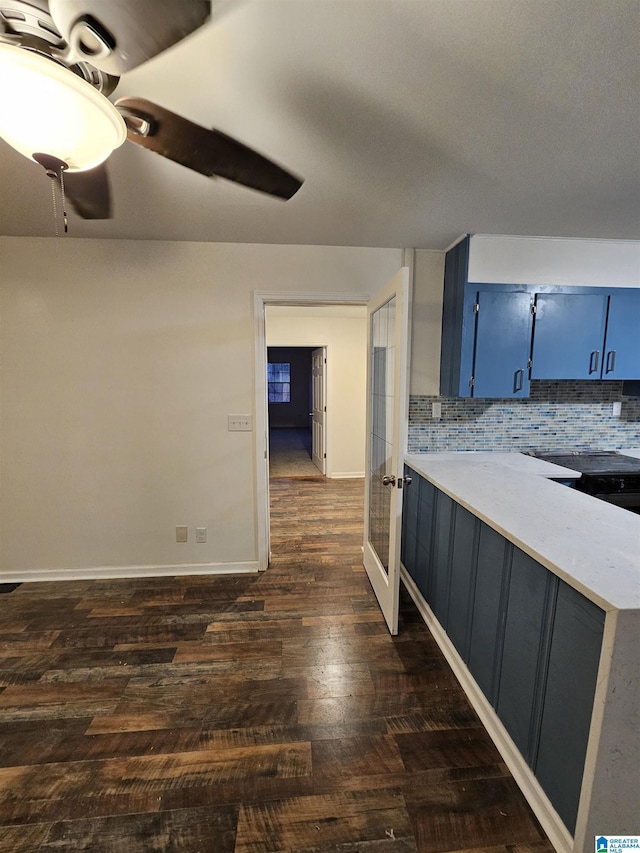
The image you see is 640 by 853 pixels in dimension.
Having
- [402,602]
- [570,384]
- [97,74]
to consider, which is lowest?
[402,602]

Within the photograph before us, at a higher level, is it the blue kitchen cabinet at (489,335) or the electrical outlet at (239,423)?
the blue kitchen cabinet at (489,335)

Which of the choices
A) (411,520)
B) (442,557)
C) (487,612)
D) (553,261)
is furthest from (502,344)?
(487,612)

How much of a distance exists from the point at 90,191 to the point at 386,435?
1.90 m

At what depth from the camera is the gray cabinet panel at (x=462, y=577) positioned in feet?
5.30

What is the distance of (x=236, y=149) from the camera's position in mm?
1113

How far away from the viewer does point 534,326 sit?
2.38 m

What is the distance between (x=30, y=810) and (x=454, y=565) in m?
1.87

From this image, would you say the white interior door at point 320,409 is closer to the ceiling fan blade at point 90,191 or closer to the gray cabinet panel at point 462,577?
the gray cabinet panel at point 462,577

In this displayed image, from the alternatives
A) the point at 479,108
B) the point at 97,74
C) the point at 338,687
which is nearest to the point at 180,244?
the point at 97,74

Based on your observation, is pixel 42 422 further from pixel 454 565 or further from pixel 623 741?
pixel 623 741

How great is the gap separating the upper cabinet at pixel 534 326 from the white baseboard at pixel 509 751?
1.54 metres

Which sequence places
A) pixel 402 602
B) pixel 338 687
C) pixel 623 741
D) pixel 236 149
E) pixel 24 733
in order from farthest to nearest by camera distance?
pixel 402 602 → pixel 338 687 → pixel 24 733 → pixel 236 149 → pixel 623 741
